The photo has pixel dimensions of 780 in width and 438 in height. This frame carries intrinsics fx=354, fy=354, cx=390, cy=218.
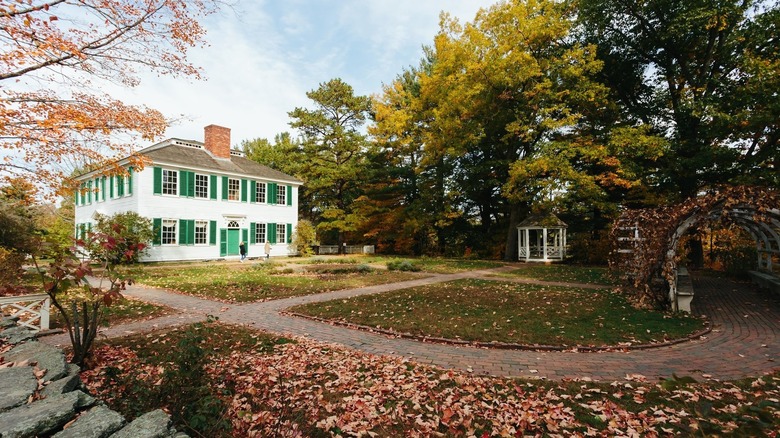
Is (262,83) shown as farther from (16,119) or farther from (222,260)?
(222,260)

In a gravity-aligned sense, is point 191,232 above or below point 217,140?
below

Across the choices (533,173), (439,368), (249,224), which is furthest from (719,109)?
(249,224)

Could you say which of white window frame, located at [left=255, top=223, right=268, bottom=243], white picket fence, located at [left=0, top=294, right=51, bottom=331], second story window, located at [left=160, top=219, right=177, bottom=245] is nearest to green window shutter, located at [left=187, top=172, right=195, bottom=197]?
second story window, located at [left=160, top=219, right=177, bottom=245]

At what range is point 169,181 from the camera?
816 inches

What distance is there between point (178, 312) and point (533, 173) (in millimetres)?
17584

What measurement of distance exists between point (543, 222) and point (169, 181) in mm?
22154

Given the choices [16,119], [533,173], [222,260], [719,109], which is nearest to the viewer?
[16,119]

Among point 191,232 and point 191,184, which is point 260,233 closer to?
point 191,232

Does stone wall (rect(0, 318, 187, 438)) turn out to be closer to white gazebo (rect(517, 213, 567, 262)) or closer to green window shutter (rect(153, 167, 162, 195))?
green window shutter (rect(153, 167, 162, 195))

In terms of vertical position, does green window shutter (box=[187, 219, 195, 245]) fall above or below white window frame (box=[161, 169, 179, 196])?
below

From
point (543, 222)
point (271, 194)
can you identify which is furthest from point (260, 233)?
point (543, 222)

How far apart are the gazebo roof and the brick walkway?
12.0 meters

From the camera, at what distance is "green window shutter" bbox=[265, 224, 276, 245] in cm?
2553

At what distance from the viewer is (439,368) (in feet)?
15.9
